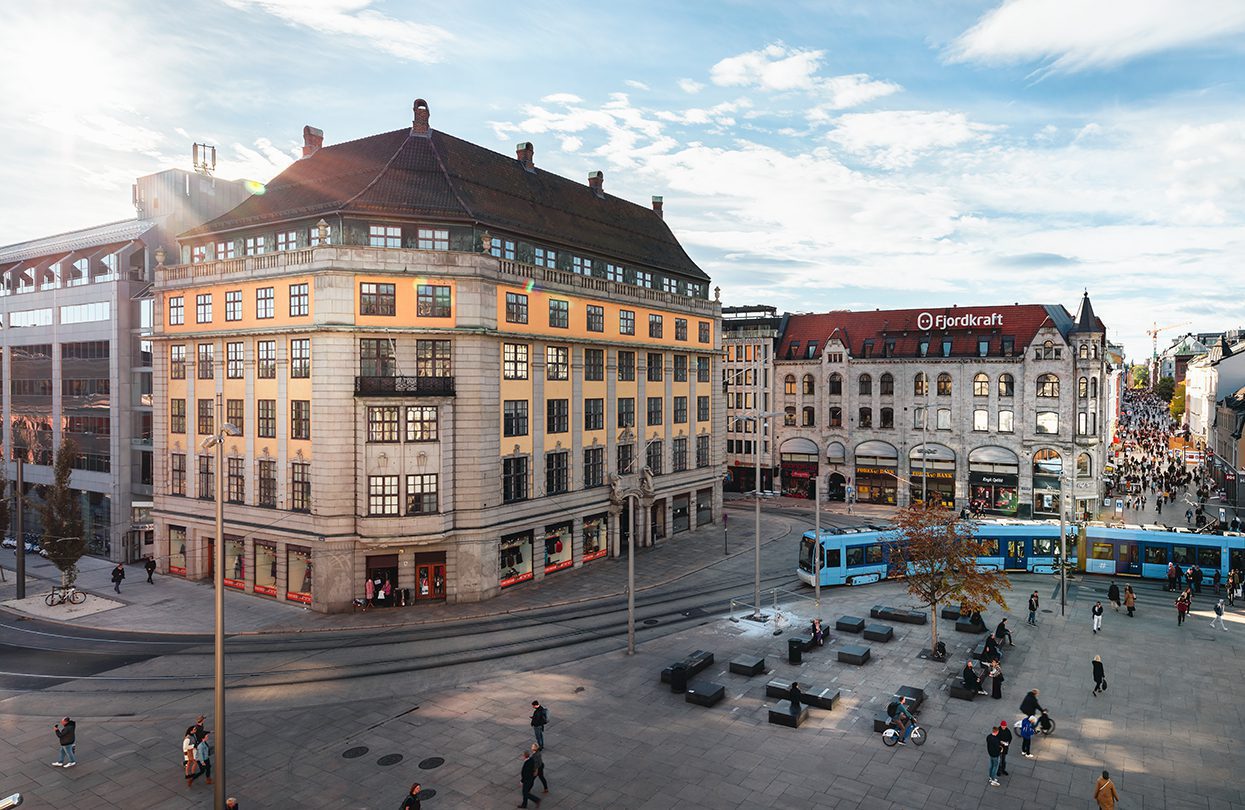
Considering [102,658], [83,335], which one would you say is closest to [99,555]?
[83,335]

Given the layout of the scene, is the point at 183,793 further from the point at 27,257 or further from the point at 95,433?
the point at 27,257

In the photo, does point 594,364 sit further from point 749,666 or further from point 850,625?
point 749,666

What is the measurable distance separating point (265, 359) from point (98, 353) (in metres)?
22.6

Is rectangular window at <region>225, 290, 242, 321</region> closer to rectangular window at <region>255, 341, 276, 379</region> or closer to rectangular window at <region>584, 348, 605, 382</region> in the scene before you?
rectangular window at <region>255, 341, 276, 379</region>

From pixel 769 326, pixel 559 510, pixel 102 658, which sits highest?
pixel 769 326

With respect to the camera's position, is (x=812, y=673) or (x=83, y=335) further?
(x=83, y=335)

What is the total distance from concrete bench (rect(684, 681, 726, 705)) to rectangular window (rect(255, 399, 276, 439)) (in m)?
29.2

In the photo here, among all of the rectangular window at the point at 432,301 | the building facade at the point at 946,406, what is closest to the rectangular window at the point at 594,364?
the rectangular window at the point at 432,301

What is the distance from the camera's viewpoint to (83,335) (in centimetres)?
5759

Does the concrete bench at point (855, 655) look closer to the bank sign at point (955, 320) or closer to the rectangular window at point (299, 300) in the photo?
the rectangular window at point (299, 300)

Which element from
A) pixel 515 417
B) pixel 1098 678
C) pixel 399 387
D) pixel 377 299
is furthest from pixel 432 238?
pixel 1098 678

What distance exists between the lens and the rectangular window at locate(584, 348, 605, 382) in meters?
52.5

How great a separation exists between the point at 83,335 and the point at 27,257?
16.1 metres

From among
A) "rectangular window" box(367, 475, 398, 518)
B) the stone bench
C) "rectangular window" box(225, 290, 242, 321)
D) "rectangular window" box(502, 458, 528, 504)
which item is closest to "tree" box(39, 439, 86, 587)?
"rectangular window" box(225, 290, 242, 321)
